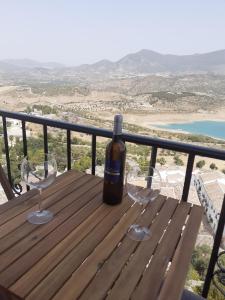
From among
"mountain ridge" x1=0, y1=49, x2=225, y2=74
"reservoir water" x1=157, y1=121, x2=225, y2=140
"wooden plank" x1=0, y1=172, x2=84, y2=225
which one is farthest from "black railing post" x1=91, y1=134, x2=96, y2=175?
"mountain ridge" x1=0, y1=49, x2=225, y2=74

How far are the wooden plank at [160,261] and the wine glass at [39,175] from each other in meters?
0.45

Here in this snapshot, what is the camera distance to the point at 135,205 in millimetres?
1221

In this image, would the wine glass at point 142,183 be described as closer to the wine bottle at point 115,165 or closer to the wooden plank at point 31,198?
the wine bottle at point 115,165

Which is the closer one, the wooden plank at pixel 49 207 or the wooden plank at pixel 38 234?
the wooden plank at pixel 38 234

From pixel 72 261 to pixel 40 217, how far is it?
31 centimetres

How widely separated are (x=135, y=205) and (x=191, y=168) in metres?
0.51

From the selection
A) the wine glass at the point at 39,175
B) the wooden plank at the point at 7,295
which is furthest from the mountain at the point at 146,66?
the wooden plank at the point at 7,295

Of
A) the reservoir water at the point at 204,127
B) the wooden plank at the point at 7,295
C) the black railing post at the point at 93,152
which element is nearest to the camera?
the wooden plank at the point at 7,295

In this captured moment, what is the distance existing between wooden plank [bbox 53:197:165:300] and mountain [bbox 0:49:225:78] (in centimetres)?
7979

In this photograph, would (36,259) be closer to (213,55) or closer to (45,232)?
(45,232)

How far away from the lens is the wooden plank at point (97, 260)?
721 millimetres

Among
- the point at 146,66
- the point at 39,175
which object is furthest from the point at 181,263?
the point at 146,66

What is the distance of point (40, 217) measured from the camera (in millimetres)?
1081

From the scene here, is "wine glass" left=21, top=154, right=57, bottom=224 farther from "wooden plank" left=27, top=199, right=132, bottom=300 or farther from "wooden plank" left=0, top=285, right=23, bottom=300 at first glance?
"wooden plank" left=0, top=285, right=23, bottom=300
